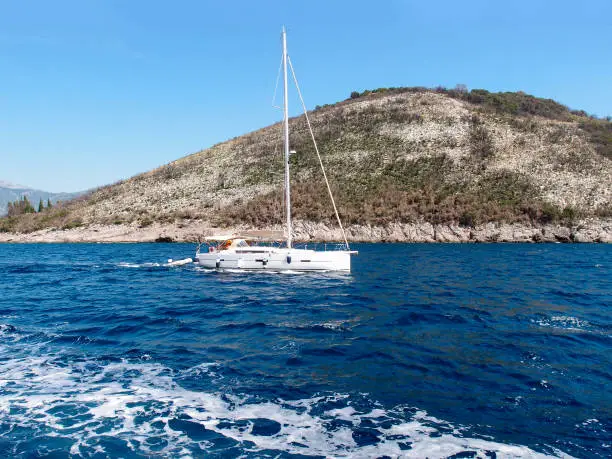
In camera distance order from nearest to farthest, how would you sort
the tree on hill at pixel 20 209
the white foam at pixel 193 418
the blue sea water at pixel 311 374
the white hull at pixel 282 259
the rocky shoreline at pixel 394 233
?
the white foam at pixel 193 418, the blue sea water at pixel 311 374, the white hull at pixel 282 259, the rocky shoreline at pixel 394 233, the tree on hill at pixel 20 209

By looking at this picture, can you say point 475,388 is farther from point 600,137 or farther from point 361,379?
point 600,137

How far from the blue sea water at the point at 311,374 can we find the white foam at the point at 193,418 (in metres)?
0.04

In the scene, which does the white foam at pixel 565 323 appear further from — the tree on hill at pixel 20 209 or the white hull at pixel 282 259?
the tree on hill at pixel 20 209

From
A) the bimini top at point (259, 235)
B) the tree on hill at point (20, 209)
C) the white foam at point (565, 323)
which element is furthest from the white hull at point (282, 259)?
the tree on hill at point (20, 209)

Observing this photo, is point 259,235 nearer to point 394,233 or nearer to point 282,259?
point 282,259

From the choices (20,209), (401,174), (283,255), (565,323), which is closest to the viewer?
(565,323)

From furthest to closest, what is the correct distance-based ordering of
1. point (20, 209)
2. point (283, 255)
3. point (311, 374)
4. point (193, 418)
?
point (20, 209)
point (283, 255)
point (311, 374)
point (193, 418)

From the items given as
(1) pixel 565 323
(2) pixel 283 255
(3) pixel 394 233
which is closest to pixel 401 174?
(3) pixel 394 233

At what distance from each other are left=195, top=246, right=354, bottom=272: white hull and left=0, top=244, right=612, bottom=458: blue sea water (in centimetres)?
702

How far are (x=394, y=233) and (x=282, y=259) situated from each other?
124 ft

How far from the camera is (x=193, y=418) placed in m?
8.21

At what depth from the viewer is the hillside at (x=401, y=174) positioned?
66.6 m

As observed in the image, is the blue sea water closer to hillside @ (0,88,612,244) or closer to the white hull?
the white hull

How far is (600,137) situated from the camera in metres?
85.6
